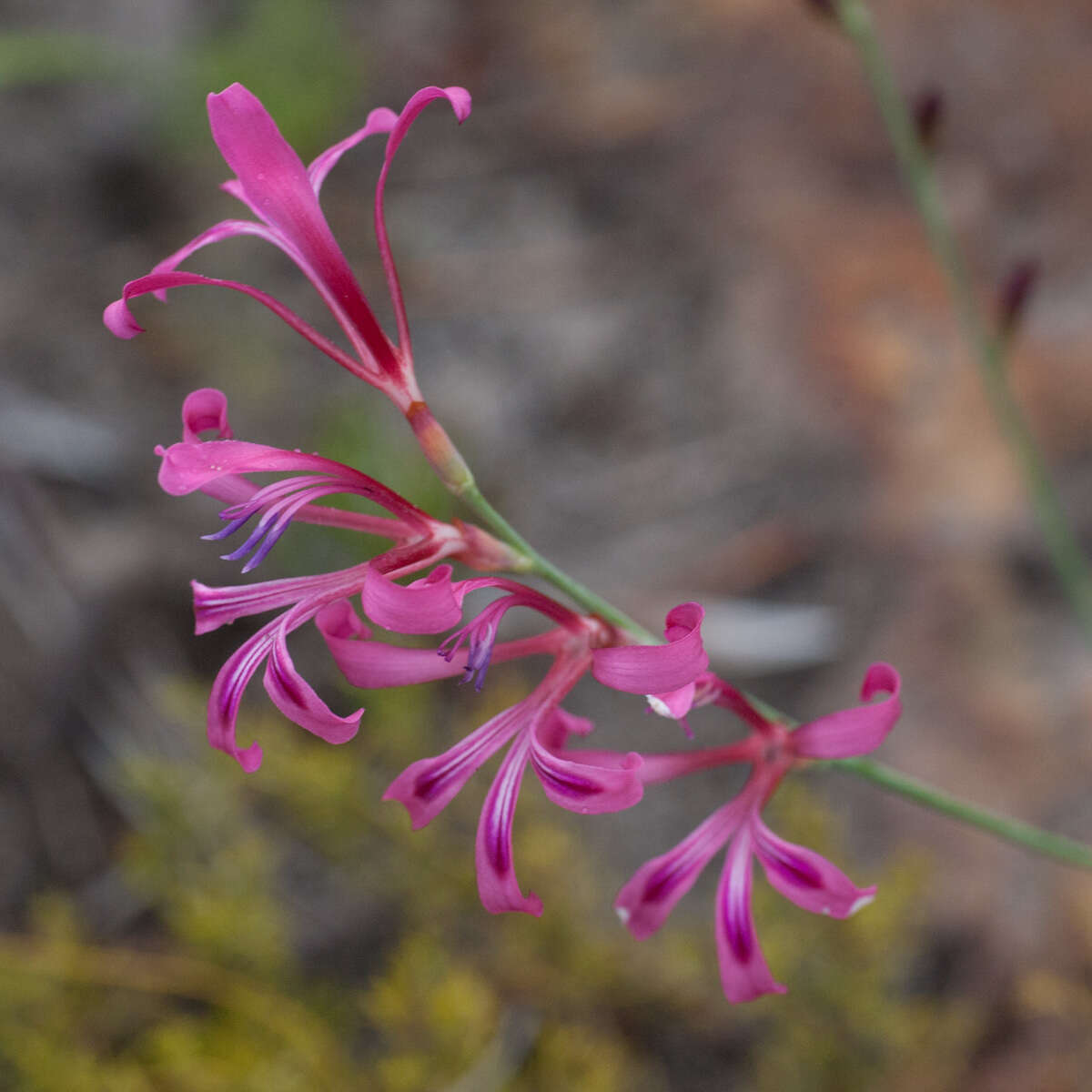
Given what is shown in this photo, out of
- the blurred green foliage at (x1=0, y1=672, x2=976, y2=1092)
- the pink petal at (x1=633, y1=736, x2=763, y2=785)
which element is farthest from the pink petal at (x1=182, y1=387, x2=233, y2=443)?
the blurred green foliage at (x1=0, y1=672, x2=976, y2=1092)

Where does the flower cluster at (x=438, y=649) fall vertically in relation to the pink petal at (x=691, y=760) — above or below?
above

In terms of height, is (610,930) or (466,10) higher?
(466,10)

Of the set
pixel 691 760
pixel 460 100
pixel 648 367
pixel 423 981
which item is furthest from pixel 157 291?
pixel 648 367

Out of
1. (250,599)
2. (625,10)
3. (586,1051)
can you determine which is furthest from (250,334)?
(250,599)

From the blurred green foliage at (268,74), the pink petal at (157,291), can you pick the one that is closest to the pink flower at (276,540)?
the pink petal at (157,291)

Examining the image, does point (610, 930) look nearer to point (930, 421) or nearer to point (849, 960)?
point (849, 960)

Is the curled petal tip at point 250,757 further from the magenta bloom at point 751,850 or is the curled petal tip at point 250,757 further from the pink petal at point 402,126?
the pink petal at point 402,126
